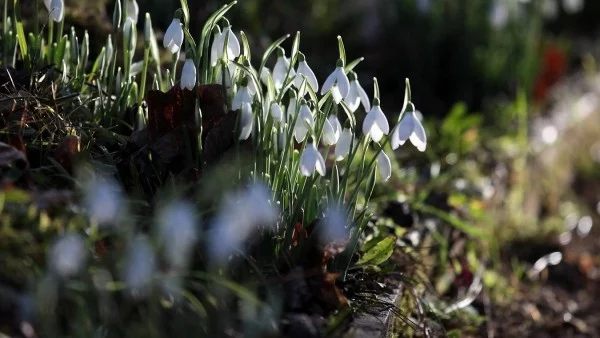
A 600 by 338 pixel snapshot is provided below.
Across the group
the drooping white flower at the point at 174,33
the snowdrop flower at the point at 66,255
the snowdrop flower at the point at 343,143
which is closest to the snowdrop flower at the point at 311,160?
the snowdrop flower at the point at 343,143

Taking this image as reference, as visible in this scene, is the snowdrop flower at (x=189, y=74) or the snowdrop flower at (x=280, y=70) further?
the snowdrop flower at (x=280, y=70)

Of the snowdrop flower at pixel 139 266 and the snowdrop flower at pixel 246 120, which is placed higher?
the snowdrop flower at pixel 246 120

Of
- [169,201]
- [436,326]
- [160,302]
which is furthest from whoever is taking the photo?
[436,326]

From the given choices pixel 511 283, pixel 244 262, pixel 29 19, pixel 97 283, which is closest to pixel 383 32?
pixel 511 283

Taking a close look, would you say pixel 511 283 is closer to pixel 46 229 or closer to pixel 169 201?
pixel 169 201

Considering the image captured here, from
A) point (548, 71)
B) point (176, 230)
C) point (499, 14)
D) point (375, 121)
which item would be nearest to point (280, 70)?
point (375, 121)

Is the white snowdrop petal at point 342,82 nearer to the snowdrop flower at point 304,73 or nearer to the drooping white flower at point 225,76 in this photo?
the snowdrop flower at point 304,73
